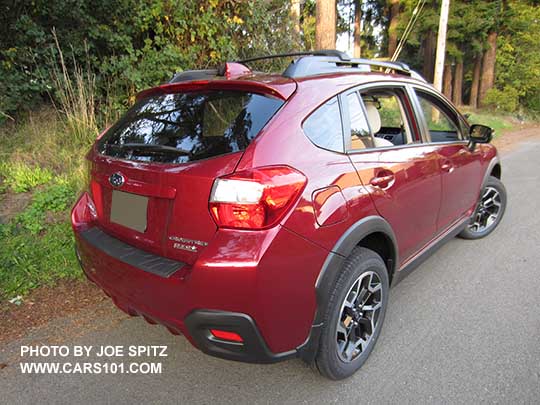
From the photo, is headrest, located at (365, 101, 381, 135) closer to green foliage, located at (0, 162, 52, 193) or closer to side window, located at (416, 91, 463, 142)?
side window, located at (416, 91, 463, 142)

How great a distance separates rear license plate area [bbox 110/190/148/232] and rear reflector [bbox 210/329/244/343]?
0.64 meters

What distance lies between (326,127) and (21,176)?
3.98 m

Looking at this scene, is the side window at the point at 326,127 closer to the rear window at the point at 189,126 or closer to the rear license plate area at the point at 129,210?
the rear window at the point at 189,126

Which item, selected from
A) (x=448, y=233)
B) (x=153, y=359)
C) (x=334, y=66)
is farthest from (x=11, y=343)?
(x=448, y=233)

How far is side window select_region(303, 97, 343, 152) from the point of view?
6.32 feet

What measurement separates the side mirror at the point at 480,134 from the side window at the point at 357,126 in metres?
1.65

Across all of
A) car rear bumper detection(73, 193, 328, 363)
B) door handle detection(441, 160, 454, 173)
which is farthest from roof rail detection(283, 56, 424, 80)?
car rear bumper detection(73, 193, 328, 363)

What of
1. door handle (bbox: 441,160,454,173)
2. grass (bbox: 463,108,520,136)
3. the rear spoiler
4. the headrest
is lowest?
grass (bbox: 463,108,520,136)

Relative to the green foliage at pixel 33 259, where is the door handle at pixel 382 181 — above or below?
above

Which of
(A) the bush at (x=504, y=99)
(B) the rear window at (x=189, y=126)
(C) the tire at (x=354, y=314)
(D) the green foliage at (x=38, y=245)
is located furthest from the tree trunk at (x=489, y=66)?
(B) the rear window at (x=189, y=126)

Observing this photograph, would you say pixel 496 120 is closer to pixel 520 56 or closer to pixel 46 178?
pixel 520 56

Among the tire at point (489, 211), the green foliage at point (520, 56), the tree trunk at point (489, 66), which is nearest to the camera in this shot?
the tire at point (489, 211)

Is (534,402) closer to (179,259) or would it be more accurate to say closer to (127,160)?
(179,259)

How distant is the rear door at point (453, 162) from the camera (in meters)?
2.98
